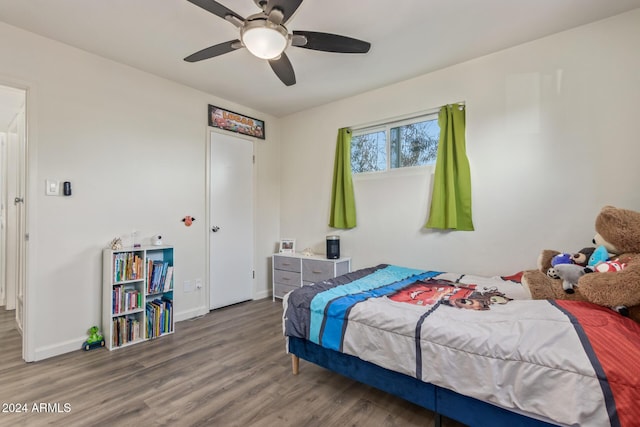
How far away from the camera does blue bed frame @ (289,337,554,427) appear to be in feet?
4.45

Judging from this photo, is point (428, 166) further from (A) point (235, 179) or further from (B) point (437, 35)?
(A) point (235, 179)

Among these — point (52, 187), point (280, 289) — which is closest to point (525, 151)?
point (280, 289)

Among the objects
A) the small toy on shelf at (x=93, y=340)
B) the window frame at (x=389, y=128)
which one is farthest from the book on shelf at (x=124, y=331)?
the window frame at (x=389, y=128)

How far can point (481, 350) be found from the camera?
4.51ft

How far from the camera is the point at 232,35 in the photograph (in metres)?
2.53

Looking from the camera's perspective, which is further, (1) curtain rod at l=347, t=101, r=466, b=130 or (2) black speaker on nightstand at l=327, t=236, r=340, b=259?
(2) black speaker on nightstand at l=327, t=236, r=340, b=259

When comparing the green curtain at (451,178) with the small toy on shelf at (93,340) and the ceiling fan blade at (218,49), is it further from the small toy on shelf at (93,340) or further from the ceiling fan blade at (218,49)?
the small toy on shelf at (93,340)

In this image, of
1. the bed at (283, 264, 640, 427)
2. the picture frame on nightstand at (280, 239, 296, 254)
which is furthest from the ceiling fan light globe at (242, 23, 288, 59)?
the picture frame on nightstand at (280, 239, 296, 254)

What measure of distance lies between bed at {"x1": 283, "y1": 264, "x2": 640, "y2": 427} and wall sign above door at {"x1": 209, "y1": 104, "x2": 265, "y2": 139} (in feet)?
8.48

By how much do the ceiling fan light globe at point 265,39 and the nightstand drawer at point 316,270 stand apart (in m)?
→ 2.36

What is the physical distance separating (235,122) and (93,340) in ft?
9.20

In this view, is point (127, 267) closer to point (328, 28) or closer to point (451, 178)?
point (328, 28)

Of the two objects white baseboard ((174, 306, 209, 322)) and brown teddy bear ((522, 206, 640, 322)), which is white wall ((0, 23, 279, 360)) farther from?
brown teddy bear ((522, 206, 640, 322))

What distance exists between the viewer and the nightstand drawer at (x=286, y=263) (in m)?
3.89
